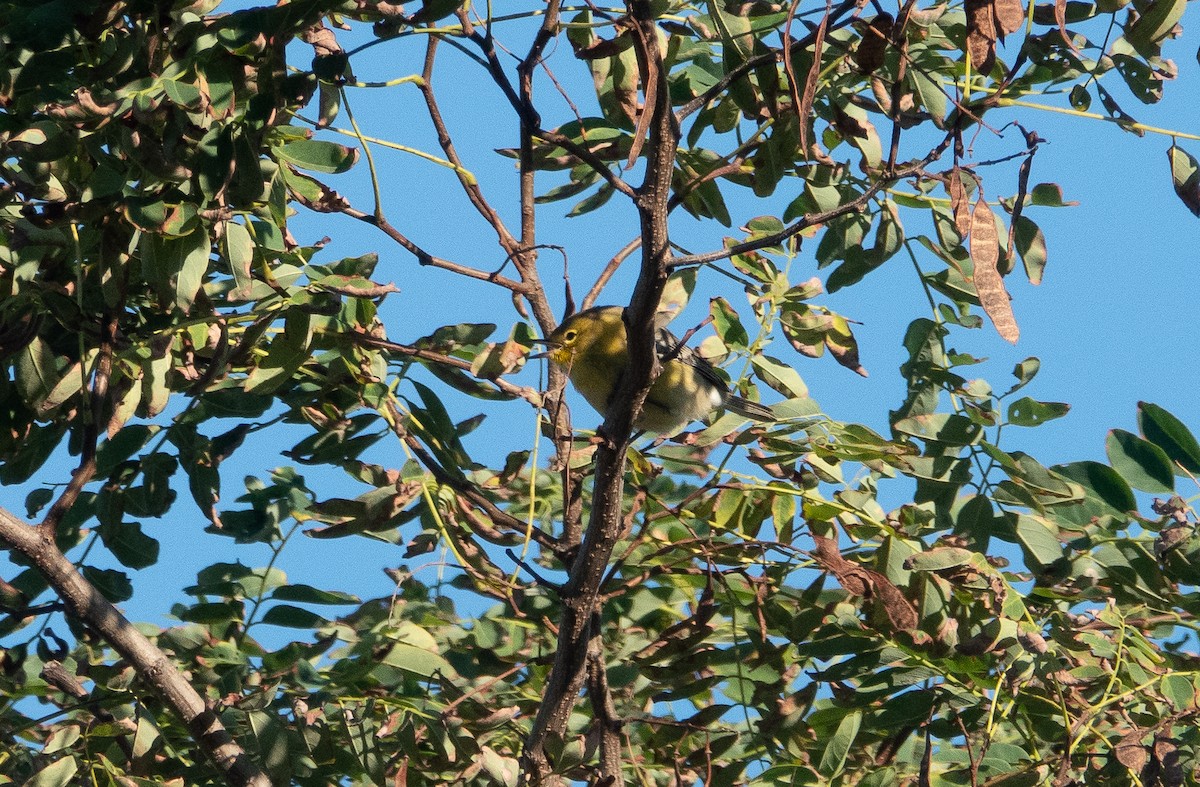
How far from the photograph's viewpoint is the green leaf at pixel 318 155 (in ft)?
8.71

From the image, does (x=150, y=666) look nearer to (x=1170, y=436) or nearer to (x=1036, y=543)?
(x=1036, y=543)

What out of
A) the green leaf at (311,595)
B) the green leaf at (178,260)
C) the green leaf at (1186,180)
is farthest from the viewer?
the green leaf at (311,595)

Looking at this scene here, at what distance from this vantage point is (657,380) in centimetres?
451

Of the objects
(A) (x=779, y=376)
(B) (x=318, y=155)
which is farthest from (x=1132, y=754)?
(B) (x=318, y=155)

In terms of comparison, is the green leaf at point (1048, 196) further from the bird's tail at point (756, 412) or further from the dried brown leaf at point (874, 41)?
the dried brown leaf at point (874, 41)

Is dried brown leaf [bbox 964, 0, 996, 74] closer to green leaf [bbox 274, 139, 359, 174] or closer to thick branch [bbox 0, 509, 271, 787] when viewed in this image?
green leaf [bbox 274, 139, 359, 174]

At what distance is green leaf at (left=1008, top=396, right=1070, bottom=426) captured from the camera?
107 inches

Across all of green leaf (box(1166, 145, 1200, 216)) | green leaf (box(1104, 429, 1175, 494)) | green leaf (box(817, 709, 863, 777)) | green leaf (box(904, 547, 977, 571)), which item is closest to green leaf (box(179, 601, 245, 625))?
green leaf (box(817, 709, 863, 777))

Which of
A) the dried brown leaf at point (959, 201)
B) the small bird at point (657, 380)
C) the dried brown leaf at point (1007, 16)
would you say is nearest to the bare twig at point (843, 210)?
the dried brown leaf at point (959, 201)

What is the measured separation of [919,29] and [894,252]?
0.71 metres

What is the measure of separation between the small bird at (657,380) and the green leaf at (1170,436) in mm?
1818

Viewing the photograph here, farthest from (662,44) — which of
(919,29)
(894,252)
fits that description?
(894,252)

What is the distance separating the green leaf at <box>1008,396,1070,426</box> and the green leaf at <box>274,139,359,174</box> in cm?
160

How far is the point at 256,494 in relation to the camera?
3080mm
